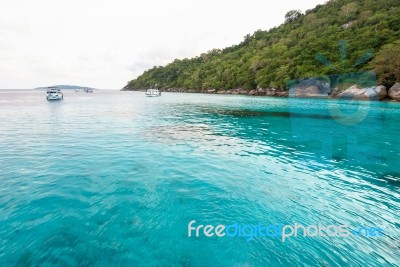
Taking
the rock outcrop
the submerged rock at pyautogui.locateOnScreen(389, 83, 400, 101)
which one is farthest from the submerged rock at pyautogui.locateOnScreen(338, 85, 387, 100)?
the rock outcrop

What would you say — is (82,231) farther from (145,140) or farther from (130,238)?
(145,140)

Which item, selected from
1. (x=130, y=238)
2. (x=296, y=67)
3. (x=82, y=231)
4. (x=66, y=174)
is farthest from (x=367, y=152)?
(x=296, y=67)

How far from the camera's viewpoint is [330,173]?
1254cm

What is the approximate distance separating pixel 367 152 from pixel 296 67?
95761mm
